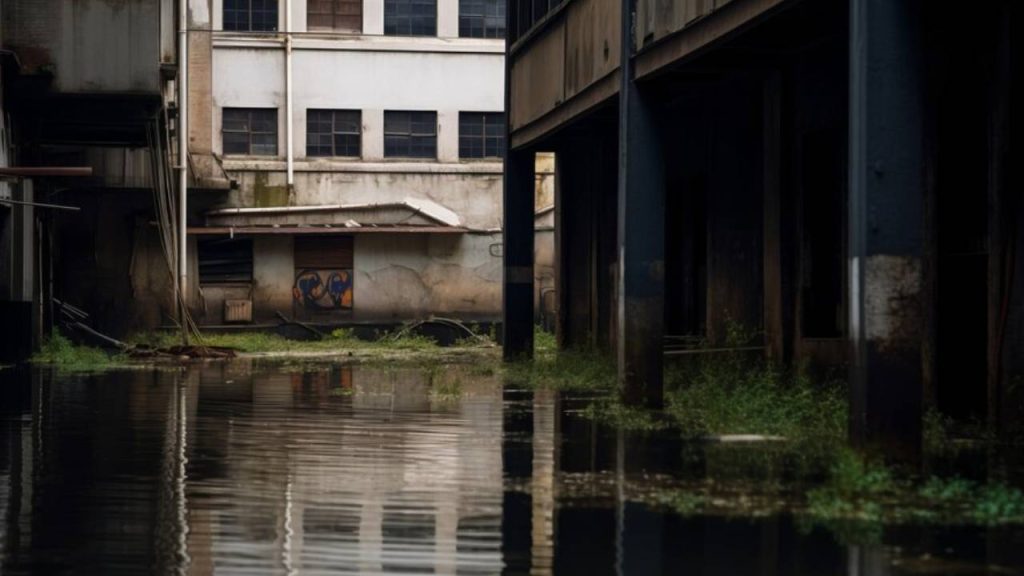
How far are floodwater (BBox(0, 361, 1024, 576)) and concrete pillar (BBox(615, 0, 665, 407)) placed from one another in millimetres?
786

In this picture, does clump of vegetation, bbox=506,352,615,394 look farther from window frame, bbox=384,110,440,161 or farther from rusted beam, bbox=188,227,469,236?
window frame, bbox=384,110,440,161

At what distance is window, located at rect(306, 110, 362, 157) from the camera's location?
4253cm

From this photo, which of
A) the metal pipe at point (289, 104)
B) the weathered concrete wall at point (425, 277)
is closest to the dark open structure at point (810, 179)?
the weathered concrete wall at point (425, 277)

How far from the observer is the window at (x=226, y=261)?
41.6m

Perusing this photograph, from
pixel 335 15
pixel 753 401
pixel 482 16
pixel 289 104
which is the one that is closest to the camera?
pixel 753 401

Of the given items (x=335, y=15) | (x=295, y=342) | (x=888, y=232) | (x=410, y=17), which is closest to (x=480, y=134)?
(x=410, y=17)

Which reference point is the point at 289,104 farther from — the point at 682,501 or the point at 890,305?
the point at 682,501

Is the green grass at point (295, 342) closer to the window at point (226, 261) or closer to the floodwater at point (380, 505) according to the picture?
the window at point (226, 261)

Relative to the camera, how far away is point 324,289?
42125mm

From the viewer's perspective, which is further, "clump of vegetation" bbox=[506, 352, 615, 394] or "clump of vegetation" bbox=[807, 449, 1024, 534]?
"clump of vegetation" bbox=[506, 352, 615, 394]

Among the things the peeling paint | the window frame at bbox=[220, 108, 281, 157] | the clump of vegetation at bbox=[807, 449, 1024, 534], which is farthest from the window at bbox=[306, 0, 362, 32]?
the clump of vegetation at bbox=[807, 449, 1024, 534]

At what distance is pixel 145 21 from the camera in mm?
28812

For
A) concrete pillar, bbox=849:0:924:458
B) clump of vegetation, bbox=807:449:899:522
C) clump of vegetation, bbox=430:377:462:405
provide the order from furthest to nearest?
clump of vegetation, bbox=430:377:462:405
concrete pillar, bbox=849:0:924:458
clump of vegetation, bbox=807:449:899:522

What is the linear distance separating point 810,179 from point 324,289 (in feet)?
80.8
